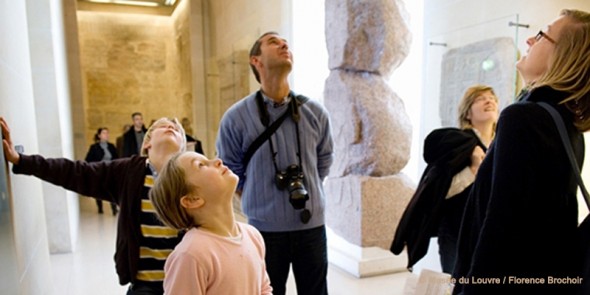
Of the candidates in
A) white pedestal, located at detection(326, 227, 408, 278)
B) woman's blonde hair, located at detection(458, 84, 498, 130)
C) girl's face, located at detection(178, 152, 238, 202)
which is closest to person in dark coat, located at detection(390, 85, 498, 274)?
woman's blonde hair, located at detection(458, 84, 498, 130)

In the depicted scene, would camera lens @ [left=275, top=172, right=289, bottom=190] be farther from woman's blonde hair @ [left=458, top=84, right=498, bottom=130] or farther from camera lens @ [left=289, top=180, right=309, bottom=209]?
woman's blonde hair @ [left=458, top=84, right=498, bottom=130]

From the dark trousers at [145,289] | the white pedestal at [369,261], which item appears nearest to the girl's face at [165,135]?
the dark trousers at [145,289]

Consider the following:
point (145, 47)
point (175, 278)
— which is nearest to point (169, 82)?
point (145, 47)

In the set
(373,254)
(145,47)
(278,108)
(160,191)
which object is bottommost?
(373,254)

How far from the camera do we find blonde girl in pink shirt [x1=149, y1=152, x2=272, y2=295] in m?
1.12

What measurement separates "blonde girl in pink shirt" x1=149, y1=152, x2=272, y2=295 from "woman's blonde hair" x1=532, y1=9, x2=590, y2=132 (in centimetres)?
95

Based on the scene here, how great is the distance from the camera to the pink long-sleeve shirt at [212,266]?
1075mm

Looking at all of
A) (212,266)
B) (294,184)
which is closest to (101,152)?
(294,184)

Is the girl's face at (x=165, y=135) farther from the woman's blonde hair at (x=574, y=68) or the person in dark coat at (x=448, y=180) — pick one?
the woman's blonde hair at (x=574, y=68)

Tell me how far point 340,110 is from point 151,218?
2153 mm

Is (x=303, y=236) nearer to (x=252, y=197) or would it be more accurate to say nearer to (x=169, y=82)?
(x=252, y=197)

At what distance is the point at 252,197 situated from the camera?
189 centimetres

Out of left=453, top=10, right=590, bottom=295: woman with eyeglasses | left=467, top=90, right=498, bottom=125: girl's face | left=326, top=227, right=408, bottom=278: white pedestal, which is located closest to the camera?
left=453, top=10, right=590, bottom=295: woman with eyeglasses

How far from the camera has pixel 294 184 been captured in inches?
70.4
